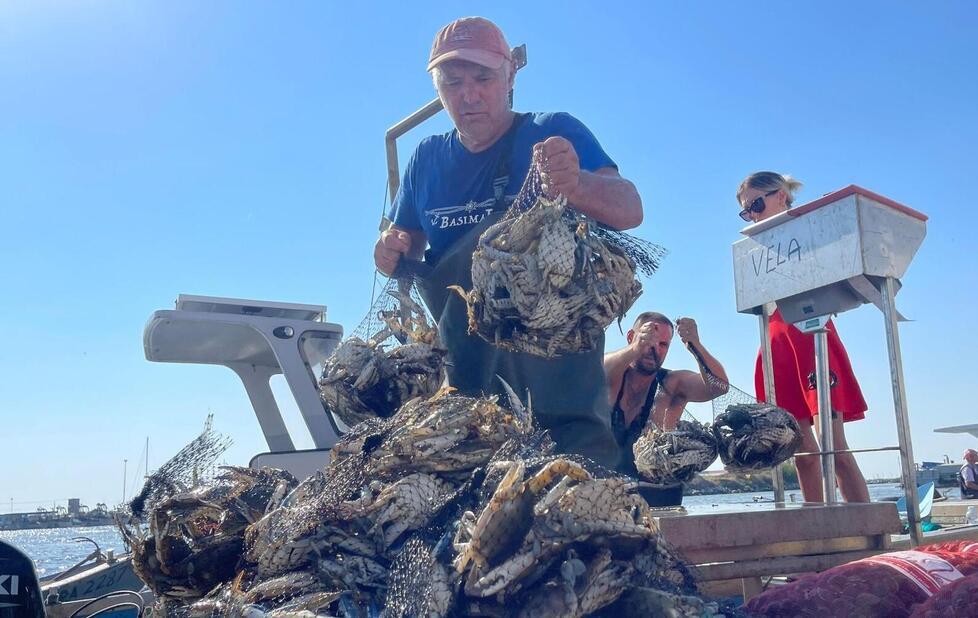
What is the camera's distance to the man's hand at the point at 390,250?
3029 mm

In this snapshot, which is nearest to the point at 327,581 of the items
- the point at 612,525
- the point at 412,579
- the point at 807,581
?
the point at 412,579

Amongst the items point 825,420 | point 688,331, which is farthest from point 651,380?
point 825,420

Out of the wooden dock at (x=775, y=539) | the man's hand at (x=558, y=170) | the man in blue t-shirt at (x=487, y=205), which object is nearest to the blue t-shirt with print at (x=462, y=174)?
the man in blue t-shirt at (x=487, y=205)

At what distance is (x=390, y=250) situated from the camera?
3.04 m

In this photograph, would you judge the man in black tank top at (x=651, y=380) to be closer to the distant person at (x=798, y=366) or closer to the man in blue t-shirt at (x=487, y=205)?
the distant person at (x=798, y=366)

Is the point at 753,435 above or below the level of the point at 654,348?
below

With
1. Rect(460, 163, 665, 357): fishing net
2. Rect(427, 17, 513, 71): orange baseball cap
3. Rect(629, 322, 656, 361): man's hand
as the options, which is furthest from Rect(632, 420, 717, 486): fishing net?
Rect(629, 322, 656, 361): man's hand

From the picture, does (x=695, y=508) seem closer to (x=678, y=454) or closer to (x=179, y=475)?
Result: (x=678, y=454)

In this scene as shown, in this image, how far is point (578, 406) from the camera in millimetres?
2768

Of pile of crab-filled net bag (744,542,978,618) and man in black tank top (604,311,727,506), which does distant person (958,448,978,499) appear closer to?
man in black tank top (604,311,727,506)

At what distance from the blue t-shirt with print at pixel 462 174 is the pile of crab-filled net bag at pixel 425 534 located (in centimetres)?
86

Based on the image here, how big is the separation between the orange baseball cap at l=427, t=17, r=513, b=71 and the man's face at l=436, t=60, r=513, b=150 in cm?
4

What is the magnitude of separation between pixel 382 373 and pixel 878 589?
59.9 inches

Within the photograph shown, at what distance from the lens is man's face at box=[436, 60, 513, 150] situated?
2.75m
